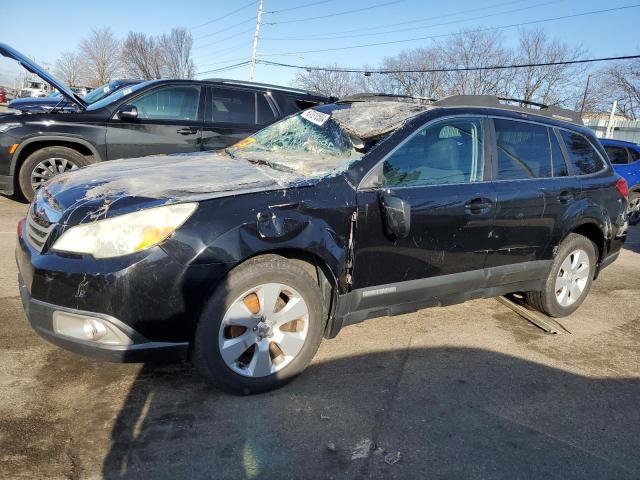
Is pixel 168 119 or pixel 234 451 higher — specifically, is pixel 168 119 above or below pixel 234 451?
above

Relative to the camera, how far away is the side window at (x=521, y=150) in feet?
12.6

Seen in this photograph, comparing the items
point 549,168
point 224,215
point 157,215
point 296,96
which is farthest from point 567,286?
point 296,96

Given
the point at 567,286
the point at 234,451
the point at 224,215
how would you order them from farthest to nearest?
the point at 567,286 → the point at 224,215 → the point at 234,451

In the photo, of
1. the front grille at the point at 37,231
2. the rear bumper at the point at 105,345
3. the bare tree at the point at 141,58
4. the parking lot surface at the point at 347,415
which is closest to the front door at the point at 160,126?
the parking lot surface at the point at 347,415

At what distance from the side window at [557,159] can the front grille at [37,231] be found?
3.67 m

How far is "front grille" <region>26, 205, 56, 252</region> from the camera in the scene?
2.67m

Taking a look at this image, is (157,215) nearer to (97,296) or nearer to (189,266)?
(189,266)

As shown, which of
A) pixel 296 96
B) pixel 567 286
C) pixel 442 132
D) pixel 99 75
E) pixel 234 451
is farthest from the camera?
pixel 99 75

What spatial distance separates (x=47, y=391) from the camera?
2.78m

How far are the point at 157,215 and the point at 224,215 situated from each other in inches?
12.7

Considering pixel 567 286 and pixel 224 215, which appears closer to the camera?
pixel 224 215

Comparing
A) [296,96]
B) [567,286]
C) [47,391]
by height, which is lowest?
[47,391]

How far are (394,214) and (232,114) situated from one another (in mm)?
4865

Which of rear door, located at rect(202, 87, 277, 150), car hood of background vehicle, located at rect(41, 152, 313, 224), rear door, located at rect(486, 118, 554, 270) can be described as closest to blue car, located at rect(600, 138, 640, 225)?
rear door, located at rect(202, 87, 277, 150)
